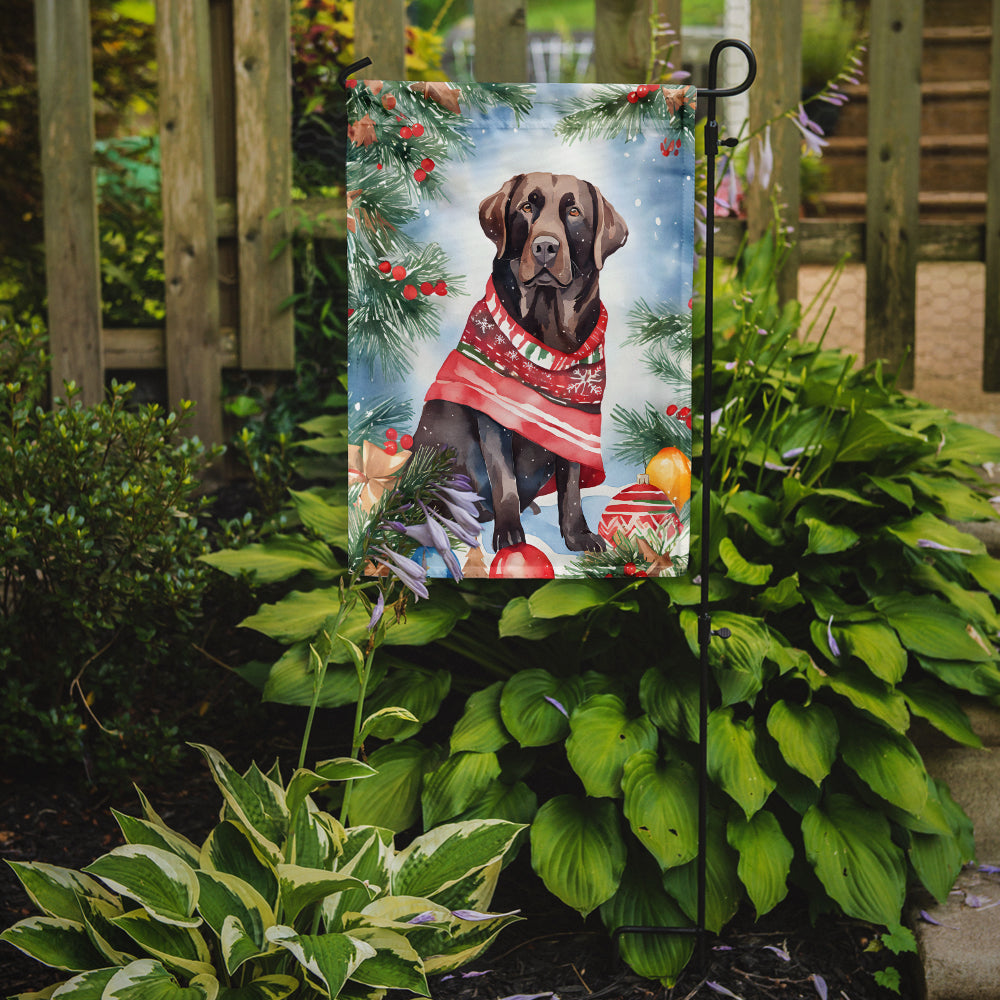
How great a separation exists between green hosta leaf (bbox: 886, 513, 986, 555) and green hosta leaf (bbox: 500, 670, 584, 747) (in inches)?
29.0

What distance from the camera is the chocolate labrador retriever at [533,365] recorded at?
5.63 feet

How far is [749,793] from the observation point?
1.78 metres

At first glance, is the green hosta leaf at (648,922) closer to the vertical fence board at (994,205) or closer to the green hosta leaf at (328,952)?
the green hosta leaf at (328,952)

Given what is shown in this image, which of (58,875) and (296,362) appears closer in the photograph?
(58,875)

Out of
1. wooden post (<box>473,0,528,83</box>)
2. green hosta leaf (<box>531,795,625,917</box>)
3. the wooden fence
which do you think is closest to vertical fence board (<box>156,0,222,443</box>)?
the wooden fence

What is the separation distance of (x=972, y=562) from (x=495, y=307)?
133cm

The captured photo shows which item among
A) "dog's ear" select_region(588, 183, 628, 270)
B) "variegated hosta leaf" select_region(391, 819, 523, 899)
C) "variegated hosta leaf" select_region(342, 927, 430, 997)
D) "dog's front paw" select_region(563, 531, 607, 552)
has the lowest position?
"variegated hosta leaf" select_region(342, 927, 430, 997)

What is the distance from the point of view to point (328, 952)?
1.36m

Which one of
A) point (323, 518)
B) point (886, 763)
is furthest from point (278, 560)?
point (886, 763)

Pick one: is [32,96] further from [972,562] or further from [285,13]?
[972,562]

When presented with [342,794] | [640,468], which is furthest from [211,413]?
[640,468]

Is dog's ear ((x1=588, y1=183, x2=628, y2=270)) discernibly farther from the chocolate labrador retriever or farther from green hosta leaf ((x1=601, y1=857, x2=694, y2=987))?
green hosta leaf ((x1=601, y1=857, x2=694, y2=987))

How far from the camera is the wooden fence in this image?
3090 mm

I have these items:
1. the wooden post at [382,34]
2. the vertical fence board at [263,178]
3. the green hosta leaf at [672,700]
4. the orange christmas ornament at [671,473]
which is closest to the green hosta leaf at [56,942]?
the green hosta leaf at [672,700]
